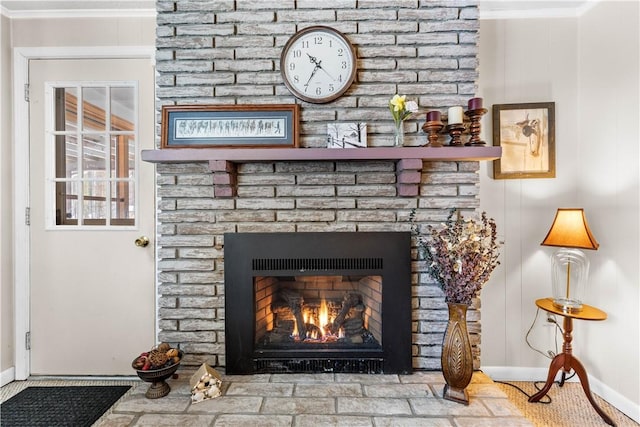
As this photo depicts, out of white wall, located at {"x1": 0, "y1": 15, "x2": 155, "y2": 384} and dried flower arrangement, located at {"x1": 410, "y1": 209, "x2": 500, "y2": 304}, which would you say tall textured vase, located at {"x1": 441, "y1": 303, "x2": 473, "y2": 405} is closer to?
dried flower arrangement, located at {"x1": 410, "y1": 209, "x2": 500, "y2": 304}

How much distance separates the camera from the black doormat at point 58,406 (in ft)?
5.70

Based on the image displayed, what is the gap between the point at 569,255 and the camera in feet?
5.96

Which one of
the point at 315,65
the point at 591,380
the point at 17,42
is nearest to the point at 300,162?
the point at 315,65

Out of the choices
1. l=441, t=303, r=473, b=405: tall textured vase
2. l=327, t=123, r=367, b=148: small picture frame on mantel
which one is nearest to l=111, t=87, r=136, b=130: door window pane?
l=327, t=123, r=367, b=148: small picture frame on mantel

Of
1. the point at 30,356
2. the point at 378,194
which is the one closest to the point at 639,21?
the point at 378,194

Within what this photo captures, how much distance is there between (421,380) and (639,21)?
7.70 feet

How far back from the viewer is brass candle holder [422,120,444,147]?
5.43ft

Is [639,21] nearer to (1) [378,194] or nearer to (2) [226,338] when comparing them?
(1) [378,194]

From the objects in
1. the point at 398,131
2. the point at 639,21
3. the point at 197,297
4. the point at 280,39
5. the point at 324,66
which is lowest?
the point at 197,297

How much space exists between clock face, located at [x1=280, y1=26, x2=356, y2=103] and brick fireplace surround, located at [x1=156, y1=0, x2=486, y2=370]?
53mm

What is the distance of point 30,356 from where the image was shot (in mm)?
2164

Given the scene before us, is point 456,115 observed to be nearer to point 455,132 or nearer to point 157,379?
point 455,132

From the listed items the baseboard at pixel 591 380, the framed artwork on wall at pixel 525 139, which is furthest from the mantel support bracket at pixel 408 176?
the baseboard at pixel 591 380

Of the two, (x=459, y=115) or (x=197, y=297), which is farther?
(x=197, y=297)
